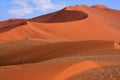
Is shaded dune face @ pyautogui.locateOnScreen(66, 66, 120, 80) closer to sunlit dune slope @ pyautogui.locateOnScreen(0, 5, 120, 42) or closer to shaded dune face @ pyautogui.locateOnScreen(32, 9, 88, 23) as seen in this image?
sunlit dune slope @ pyautogui.locateOnScreen(0, 5, 120, 42)

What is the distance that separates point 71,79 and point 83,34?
871 inches

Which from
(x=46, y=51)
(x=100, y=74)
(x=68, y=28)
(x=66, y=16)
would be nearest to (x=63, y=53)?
(x=46, y=51)

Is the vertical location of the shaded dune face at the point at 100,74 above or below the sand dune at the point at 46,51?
above

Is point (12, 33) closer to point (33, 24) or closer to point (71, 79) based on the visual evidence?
point (33, 24)

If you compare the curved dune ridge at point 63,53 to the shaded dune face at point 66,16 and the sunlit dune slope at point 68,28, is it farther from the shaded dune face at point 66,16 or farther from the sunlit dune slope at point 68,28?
the shaded dune face at point 66,16

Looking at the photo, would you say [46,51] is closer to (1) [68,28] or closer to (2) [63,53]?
(2) [63,53]

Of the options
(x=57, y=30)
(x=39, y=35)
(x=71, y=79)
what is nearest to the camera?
(x=71, y=79)

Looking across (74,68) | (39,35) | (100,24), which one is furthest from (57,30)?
(74,68)

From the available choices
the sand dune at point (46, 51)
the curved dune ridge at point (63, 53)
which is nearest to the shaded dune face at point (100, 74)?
the curved dune ridge at point (63, 53)

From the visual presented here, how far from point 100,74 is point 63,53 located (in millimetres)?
4954

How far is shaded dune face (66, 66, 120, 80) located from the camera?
6380 mm

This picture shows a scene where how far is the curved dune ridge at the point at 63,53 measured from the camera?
21.7 ft

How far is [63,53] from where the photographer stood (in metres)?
11.5

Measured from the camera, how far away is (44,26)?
90.6 ft
